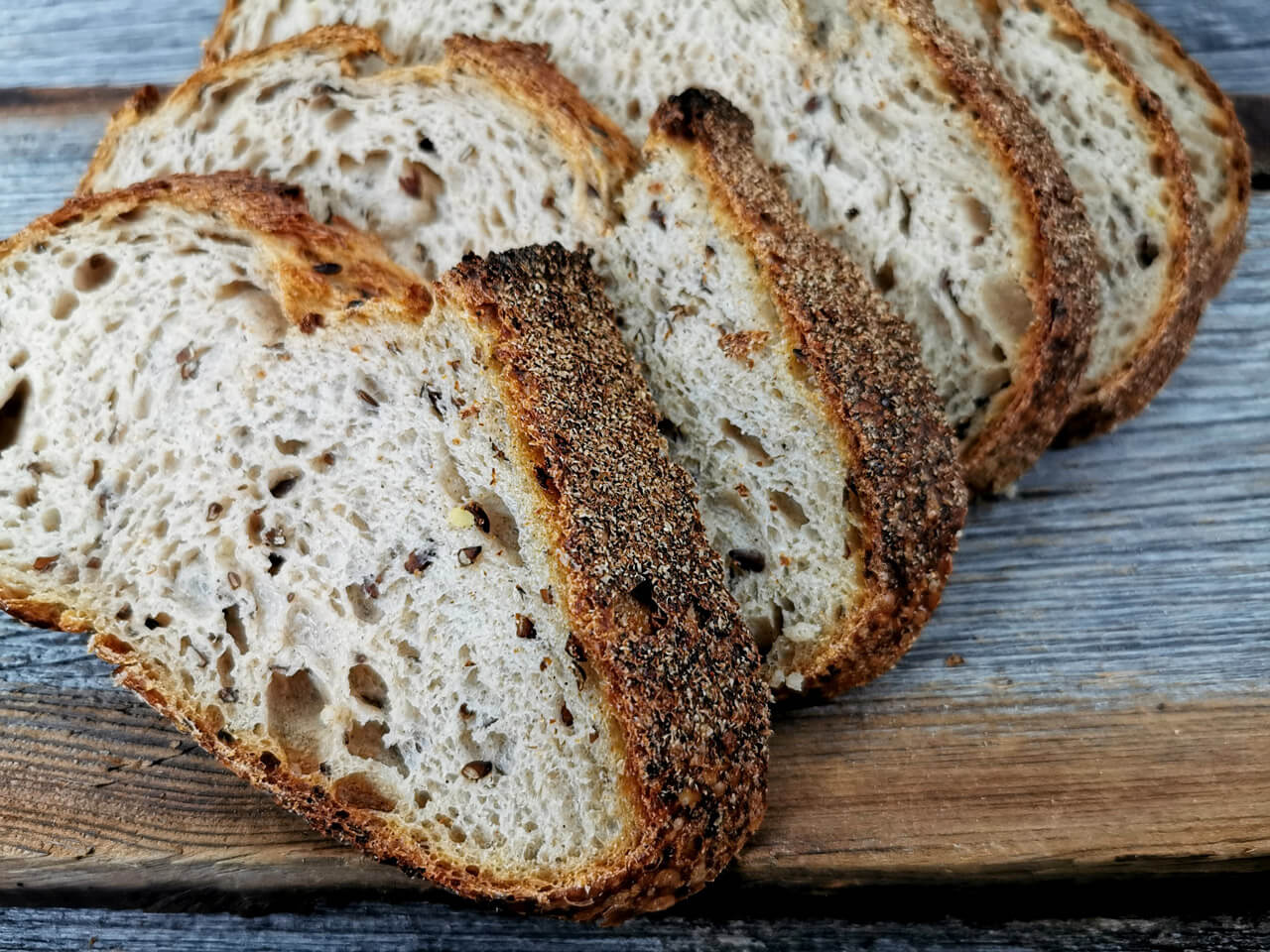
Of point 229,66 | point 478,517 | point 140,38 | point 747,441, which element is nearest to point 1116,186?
point 747,441

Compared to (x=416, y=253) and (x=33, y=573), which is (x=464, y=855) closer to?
(x=33, y=573)

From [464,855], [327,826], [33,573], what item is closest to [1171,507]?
[464,855]

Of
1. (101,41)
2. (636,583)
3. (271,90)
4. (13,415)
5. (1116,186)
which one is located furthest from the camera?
(101,41)

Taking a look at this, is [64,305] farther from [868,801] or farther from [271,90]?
[868,801]

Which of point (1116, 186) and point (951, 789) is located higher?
point (1116, 186)

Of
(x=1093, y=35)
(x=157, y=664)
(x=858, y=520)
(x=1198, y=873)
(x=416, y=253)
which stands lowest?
(x=1198, y=873)

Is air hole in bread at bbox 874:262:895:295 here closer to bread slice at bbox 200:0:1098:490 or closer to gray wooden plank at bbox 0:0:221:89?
bread slice at bbox 200:0:1098:490

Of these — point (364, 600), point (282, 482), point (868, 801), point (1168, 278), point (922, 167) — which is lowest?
point (868, 801)
